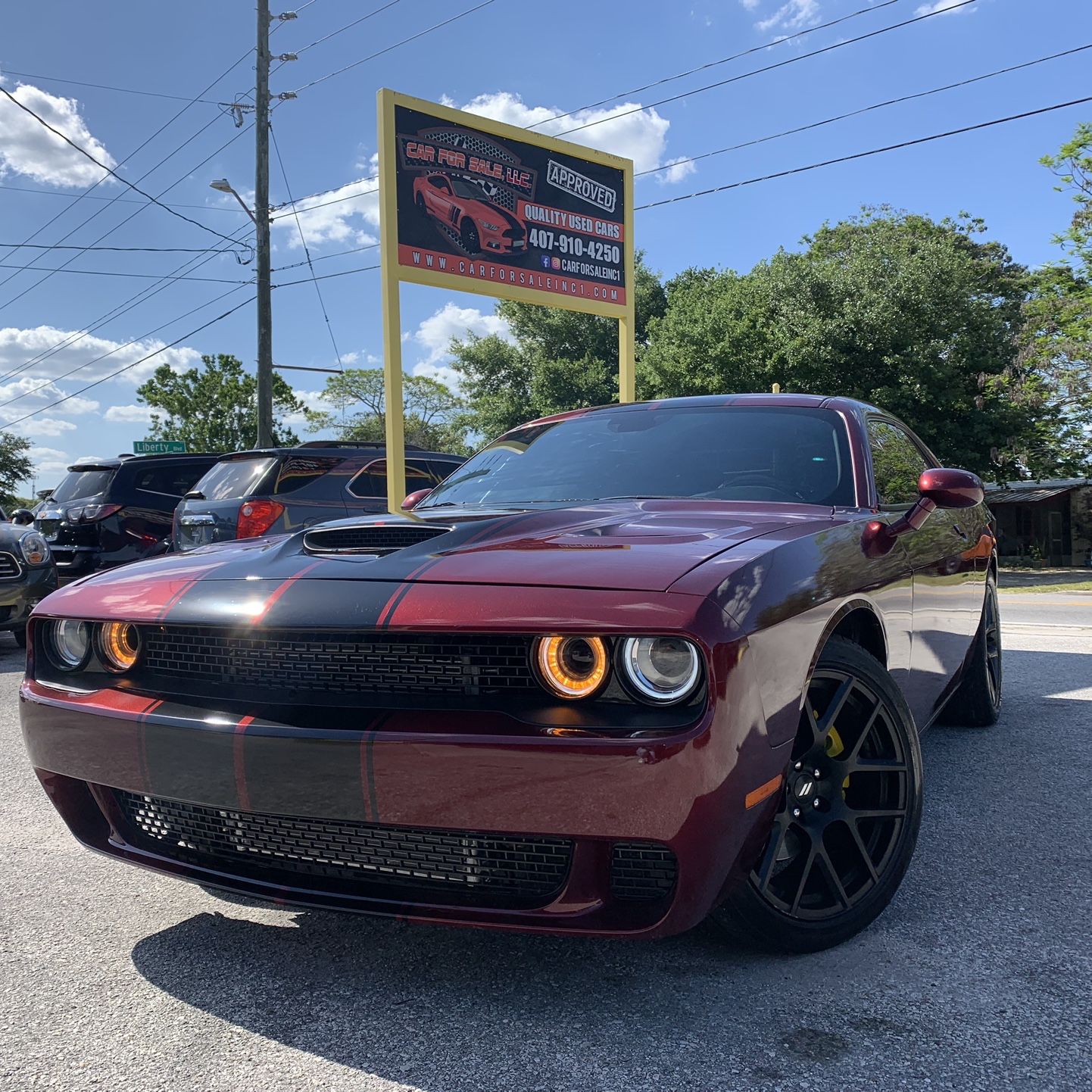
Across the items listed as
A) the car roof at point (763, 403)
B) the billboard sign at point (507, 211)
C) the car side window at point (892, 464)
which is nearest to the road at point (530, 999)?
the car side window at point (892, 464)

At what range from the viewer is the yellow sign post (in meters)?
10.2

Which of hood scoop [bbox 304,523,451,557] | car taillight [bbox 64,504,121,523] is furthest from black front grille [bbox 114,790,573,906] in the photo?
car taillight [bbox 64,504,121,523]

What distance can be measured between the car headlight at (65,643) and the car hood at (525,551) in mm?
120

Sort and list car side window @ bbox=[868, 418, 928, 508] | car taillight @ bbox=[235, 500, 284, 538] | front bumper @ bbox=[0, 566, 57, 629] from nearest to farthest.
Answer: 1. car side window @ bbox=[868, 418, 928, 508]
2. front bumper @ bbox=[0, 566, 57, 629]
3. car taillight @ bbox=[235, 500, 284, 538]

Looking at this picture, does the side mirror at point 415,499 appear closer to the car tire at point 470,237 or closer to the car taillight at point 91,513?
the car taillight at point 91,513

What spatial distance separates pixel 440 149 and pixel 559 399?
27.3 metres

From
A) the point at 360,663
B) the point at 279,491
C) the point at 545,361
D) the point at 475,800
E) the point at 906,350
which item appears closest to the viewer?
the point at 475,800

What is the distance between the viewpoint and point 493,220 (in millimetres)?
11453

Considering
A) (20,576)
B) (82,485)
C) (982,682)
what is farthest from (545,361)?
(982,682)

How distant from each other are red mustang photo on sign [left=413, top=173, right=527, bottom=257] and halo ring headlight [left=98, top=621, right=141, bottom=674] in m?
8.99

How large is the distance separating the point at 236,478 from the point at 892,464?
19.6 ft

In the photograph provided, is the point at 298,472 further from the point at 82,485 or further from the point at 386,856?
the point at 386,856

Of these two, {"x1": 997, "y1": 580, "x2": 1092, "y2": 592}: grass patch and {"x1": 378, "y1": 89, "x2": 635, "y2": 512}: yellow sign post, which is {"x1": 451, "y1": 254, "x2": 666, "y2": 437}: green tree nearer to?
{"x1": 997, "y1": 580, "x2": 1092, "y2": 592}: grass patch

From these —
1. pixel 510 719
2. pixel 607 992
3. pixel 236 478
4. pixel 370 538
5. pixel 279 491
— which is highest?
pixel 236 478
